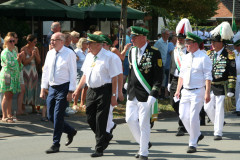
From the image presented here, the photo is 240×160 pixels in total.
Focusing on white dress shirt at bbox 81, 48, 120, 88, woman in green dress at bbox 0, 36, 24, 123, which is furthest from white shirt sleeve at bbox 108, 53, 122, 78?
woman in green dress at bbox 0, 36, 24, 123

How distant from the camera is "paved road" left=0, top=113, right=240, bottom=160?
838 centimetres

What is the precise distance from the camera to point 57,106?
8438 mm

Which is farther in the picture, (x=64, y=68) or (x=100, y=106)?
(x=64, y=68)

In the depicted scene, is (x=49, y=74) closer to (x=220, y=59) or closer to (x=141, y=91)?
(x=141, y=91)

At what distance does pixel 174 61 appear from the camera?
34.7ft

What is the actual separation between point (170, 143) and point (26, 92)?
4094 mm

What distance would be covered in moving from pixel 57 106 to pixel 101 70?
95 centimetres

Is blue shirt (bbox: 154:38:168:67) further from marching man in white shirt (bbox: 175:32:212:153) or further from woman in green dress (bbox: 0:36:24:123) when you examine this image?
marching man in white shirt (bbox: 175:32:212:153)

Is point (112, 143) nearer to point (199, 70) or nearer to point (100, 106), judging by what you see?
point (100, 106)

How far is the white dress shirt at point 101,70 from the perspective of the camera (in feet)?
26.8

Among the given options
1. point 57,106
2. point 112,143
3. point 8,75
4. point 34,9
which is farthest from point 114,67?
point 34,9

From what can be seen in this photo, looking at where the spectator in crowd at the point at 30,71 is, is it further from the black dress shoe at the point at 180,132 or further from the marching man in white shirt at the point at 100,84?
the marching man in white shirt at the point at 100,84

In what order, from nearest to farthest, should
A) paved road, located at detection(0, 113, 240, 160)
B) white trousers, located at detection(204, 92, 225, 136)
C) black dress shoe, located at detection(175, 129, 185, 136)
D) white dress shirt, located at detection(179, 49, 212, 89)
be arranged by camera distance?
paved road, located at detection(0, 113, 240, 160), white dress shirt, located at detection(179, 49, 212, 89), white trousers, located at detection(204, 92, 225, 136), black dress shoe, located at detection(175, 129, 185, 136)

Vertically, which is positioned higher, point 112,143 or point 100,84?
point 100,84
